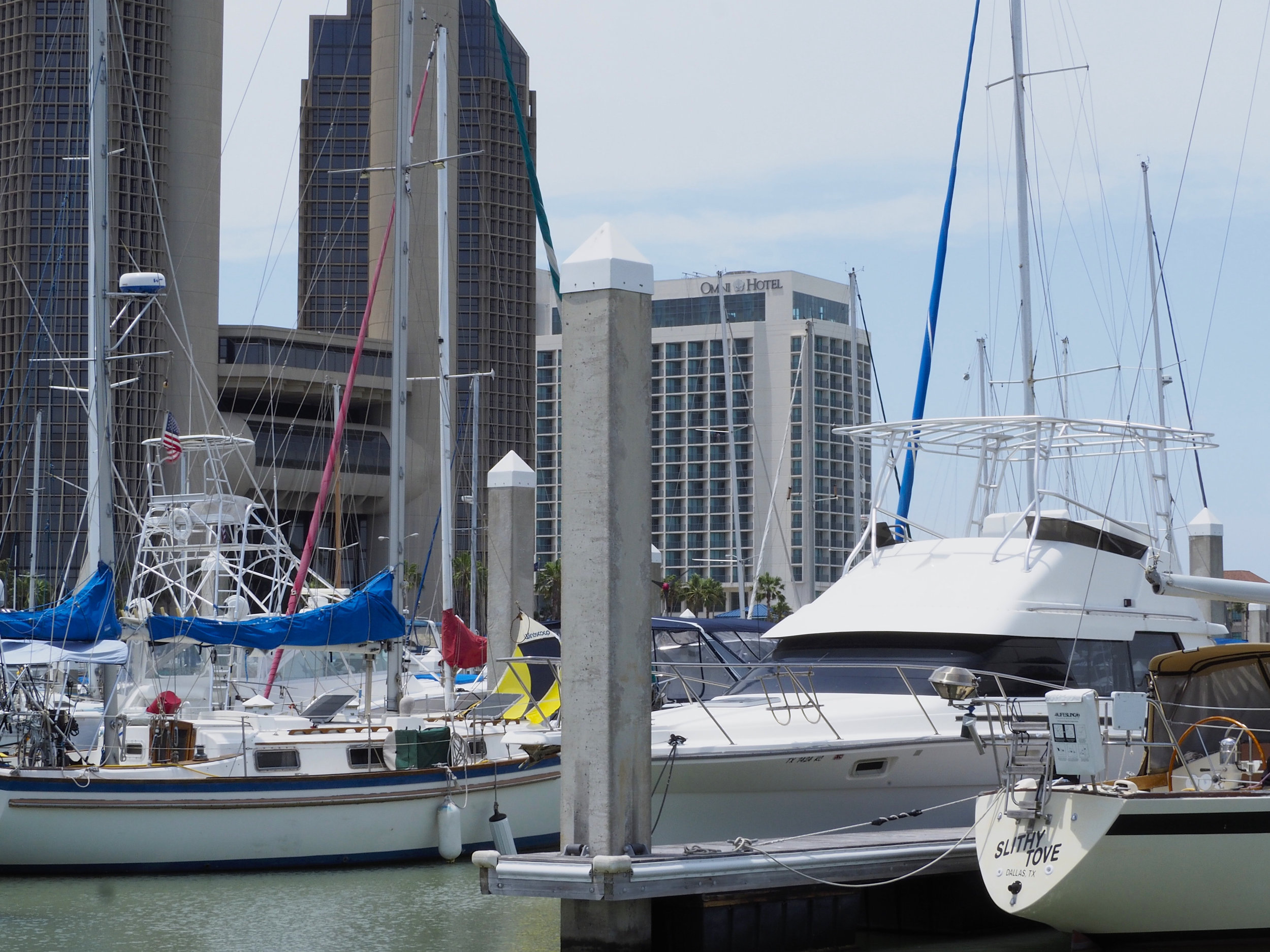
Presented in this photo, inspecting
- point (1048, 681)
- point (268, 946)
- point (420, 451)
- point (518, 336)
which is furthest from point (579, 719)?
point (518, 336)

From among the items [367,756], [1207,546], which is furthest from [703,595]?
[367,756]

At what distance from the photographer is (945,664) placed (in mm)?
14891

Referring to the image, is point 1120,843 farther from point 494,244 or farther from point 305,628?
point 494,244

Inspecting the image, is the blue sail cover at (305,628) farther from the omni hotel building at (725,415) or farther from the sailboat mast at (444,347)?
the omni hotel building at (725,415)

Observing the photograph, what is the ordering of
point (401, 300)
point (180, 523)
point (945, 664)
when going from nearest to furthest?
1. point (945, 664)
2. point (401, 300)
3. point (180, 523)

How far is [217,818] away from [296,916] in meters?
2.83

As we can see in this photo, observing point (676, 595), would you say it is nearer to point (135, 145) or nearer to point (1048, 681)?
point (135, 145)

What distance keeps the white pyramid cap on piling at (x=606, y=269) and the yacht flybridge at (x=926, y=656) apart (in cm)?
409

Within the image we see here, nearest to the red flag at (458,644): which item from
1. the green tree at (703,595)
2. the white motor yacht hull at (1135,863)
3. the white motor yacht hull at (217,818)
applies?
the white motor yacht hull at (217,818)

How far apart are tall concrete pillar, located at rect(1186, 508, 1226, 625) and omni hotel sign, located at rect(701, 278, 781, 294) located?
104m

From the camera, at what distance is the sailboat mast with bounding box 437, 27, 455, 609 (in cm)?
2548

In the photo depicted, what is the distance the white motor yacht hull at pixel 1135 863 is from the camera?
10.8 metres

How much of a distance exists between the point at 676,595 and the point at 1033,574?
3093 inches

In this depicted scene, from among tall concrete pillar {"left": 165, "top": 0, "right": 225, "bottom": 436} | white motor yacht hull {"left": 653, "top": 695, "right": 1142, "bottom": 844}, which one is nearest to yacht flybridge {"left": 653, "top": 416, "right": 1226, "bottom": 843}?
Result: white motor yacht hull {"left": 653, "top": 695, "right": 1142, "bottom": 844}
